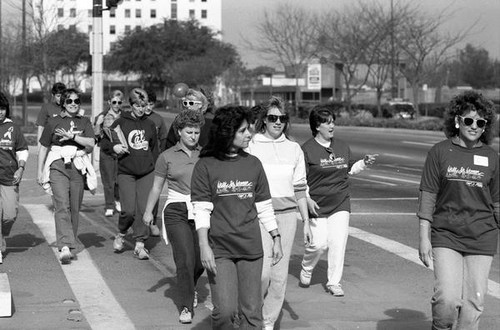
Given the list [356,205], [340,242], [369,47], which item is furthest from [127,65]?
[340,242]

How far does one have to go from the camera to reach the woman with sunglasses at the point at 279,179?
23.7 feet

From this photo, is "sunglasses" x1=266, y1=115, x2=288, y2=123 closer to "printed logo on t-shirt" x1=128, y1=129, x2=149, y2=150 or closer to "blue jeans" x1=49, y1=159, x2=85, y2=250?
"printed logo on t-shirt" x1=128, y1=129, x2=149, y2=150

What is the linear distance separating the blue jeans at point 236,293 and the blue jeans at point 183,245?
1623mm

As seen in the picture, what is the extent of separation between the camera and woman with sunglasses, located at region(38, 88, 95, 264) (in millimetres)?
10266

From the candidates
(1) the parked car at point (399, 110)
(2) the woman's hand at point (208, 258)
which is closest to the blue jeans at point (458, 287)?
(2) the woman's hand at point (208, 258)

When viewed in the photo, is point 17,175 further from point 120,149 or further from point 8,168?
point 120,149

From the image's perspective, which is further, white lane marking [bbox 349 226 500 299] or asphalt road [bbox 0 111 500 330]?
white lane marking [bbox 349 226 500 299]

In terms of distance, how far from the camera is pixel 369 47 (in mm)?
→ 53156

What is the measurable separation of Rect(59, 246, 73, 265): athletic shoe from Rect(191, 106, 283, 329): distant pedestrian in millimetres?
4454

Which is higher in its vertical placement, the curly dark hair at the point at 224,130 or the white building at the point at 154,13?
the white building at the point at 154,13

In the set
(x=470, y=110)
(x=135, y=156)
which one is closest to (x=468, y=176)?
(x=470, y=110)

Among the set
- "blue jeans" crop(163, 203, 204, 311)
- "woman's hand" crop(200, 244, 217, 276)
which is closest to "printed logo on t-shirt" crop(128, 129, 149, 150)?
"blue jeans" crop(163, 203, 204, 311)

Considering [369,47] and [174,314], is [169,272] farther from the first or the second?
[369,47]

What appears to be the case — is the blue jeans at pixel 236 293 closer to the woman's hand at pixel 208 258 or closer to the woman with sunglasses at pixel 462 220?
the woman's hand at pixel 208 258
